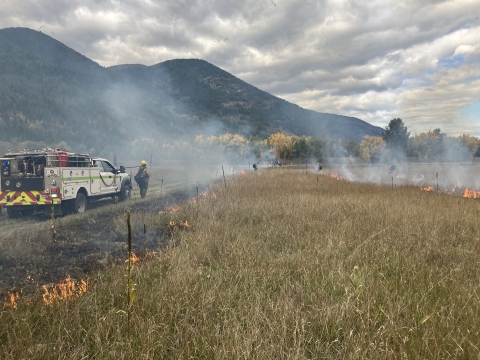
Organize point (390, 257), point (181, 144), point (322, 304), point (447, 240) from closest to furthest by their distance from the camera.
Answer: point (322, 304) < point (390, 257) < point (447, 240) < point (181, 144)

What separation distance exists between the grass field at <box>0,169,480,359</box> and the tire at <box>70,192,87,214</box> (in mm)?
6573

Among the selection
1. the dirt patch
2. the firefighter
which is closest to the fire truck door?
the firefighter

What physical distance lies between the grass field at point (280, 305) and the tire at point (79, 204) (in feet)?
21.6

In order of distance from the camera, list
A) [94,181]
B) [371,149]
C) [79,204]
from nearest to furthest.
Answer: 1. [79,204]
2. [94,181]
3. [371,149]

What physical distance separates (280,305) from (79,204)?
1011cm

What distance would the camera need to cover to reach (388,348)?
2357 millimetres

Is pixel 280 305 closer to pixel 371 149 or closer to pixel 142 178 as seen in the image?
pixel 142 178

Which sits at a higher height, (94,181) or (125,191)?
(94,181)

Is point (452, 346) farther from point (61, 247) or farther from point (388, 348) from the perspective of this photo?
point (61, 247)

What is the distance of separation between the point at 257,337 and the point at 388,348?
1.07 m

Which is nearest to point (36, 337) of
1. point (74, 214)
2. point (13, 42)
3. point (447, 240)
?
point (447, 240)

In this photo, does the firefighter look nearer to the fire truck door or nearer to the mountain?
the fire truck door

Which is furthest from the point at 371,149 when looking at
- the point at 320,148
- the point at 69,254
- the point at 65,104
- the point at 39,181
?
the point at 69,254

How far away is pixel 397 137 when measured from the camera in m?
66.4
